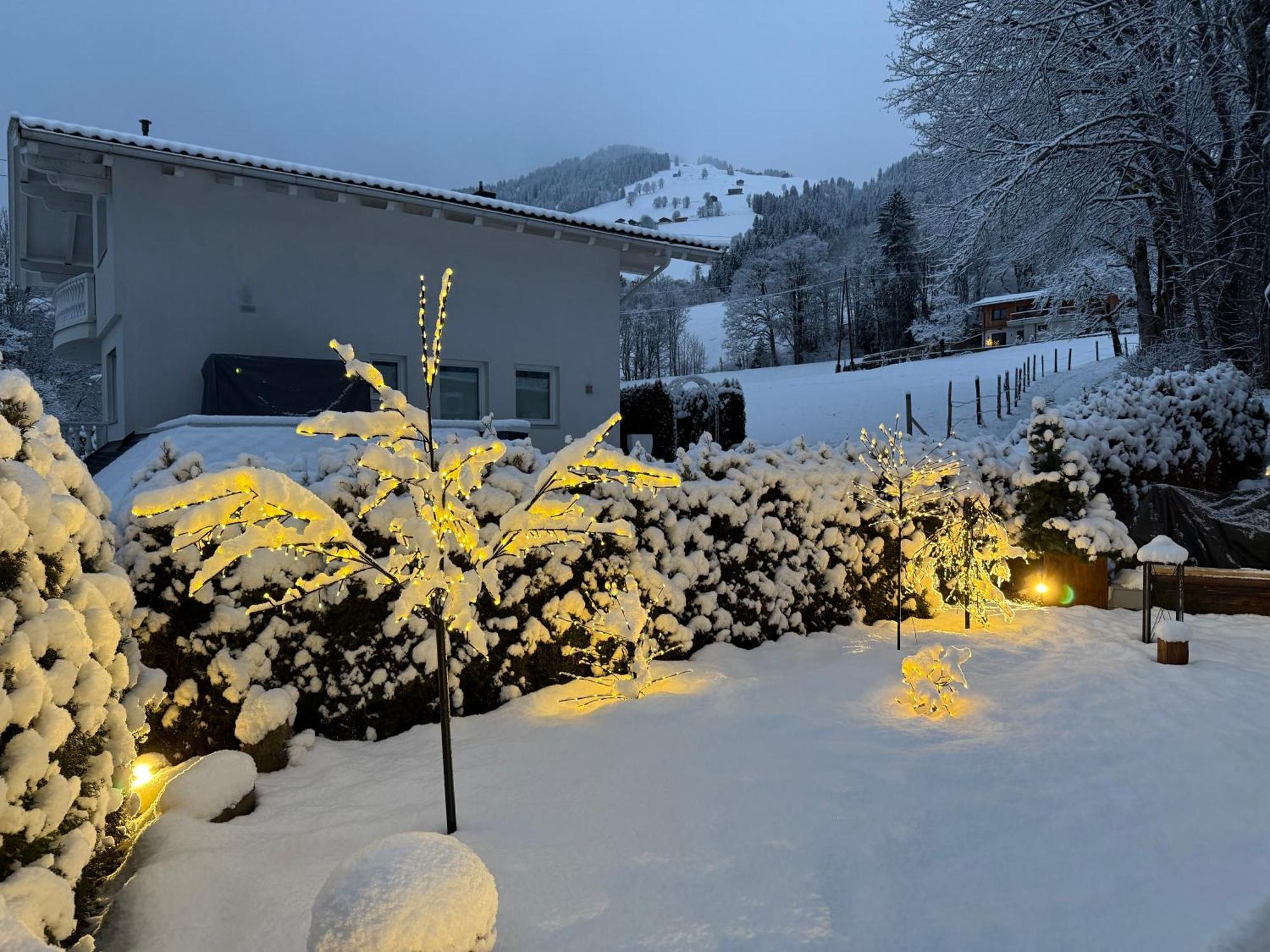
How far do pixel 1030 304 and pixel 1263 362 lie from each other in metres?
43.6

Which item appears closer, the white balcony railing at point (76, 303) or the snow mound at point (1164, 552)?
the snow mound at point (1164, 552)

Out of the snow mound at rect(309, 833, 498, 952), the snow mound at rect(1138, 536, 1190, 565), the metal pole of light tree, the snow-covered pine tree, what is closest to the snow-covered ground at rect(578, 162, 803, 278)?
the snow-covered pine tree

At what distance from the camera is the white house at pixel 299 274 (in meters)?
8.47

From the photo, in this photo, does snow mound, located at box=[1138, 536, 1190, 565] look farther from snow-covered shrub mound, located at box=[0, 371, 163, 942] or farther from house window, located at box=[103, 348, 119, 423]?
house window, located at box=[103, 348, 119, 423]

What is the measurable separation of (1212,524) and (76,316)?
1480 cm

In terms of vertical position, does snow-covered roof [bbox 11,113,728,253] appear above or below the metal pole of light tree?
above

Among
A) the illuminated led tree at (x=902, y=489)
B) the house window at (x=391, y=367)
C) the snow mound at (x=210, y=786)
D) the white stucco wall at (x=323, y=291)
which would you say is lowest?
the snow mound at (x=210, y=786)

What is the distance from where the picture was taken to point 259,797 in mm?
3369

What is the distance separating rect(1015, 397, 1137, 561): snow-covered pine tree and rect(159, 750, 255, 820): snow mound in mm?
6840

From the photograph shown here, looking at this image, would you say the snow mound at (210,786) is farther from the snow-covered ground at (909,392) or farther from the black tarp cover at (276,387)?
the snow-covered ground at (909,392)

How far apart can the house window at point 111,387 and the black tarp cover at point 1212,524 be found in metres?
12.6

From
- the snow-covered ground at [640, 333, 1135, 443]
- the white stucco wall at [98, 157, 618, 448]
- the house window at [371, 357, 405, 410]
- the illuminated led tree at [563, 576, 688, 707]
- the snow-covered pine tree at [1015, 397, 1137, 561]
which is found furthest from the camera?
the snow-covered ground at [640, 333, 1135, 443]

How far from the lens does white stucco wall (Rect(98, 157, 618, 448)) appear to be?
8.55m

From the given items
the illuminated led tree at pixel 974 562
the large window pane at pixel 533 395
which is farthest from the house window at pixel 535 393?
the illuminated led tree at pixel 974 562
